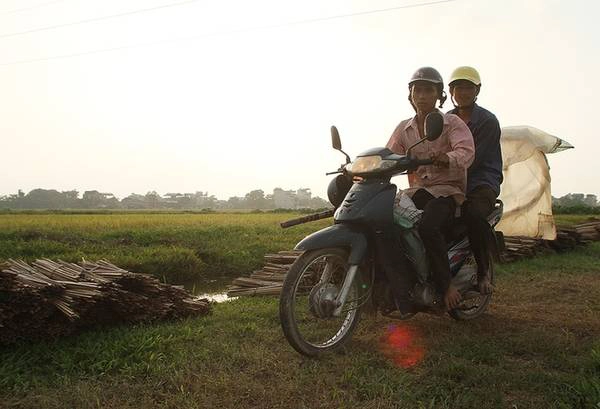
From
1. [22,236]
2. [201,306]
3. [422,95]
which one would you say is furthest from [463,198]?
[22,236]

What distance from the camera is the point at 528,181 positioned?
11133 millimetres

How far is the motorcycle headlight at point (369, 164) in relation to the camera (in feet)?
12.0

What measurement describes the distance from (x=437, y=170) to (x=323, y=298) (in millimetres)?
1616

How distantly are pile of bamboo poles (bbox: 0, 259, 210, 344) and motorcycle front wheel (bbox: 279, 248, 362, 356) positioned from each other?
1.50 m

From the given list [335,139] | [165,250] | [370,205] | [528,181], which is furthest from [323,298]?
[528,181]

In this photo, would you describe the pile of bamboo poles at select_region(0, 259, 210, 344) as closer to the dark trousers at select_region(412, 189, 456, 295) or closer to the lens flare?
the lens flare

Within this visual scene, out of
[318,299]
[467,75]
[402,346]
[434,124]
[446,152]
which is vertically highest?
[467,75]

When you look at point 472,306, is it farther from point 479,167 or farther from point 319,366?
point 319,366

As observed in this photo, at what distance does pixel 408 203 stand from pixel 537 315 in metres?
2.30

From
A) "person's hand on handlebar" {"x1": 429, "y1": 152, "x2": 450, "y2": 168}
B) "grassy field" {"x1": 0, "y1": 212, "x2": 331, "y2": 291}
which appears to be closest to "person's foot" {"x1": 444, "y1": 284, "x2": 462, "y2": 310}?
"person's hand on handlebar" {"x1": 429, "y1": 152, "x2": 450, "y2": 168}

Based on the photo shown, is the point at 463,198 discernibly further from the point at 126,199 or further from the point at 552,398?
the point at 126,199

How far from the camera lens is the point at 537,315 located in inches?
195

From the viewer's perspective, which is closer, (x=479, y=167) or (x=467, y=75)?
(x=479, y=167)

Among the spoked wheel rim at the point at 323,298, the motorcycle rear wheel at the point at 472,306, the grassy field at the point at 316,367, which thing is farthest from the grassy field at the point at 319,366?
the spoked wheel rim at the point at 323,298
